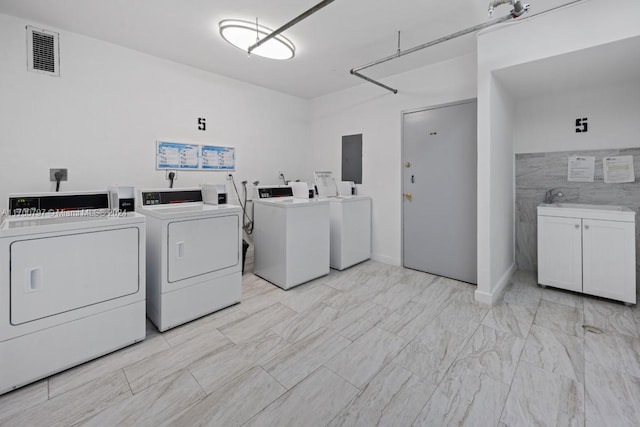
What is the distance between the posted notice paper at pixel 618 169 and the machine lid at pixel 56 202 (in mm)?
4970

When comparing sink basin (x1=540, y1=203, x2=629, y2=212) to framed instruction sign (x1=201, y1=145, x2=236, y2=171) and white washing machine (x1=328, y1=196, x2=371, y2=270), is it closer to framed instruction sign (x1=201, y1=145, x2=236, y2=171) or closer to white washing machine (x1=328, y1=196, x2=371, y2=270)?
white washing machine (x1=328, y1=196, x2=371, y2=270)

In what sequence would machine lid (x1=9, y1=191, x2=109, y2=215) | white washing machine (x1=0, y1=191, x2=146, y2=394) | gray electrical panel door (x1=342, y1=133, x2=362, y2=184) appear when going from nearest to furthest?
1. white washing machine (x1=0, y1=191, x2=146, y2=394)
2. machine lid (x1=9, y1=191, x2=109, y2=215)
3. gray electrical panel door (x1=342, y1=133, x2=362, y2=184)

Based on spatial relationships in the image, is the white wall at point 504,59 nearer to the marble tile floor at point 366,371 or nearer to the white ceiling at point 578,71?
the white ceiling at point 578,71

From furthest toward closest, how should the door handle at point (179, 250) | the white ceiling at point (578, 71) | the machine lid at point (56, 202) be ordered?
1. the door handle at point (179, 250)
2. the white ceiling at point (578, 71)
3. the machine lid at point (56, 202)

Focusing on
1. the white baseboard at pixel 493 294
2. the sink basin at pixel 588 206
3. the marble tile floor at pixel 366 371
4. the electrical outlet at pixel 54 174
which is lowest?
the marble tile floor at pixel 366 371

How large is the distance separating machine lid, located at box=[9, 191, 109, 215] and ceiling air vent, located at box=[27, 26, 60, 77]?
4.10ft

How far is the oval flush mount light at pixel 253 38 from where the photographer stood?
8.09 feet

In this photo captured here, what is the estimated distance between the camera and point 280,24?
98.7 inches

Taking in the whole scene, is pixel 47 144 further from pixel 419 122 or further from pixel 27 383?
pixel 419 122

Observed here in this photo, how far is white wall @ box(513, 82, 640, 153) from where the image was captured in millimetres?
2893

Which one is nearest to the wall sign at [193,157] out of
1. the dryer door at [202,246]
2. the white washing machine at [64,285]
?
the white washing machine at [64,285]

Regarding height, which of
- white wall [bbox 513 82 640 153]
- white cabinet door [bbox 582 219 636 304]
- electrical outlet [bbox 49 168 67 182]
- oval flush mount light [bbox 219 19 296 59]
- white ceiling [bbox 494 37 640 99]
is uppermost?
oval flush mount light [bbox 219 19 296 59]

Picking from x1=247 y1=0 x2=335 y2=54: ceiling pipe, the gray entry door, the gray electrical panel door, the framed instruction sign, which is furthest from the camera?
the gray electrical panel door

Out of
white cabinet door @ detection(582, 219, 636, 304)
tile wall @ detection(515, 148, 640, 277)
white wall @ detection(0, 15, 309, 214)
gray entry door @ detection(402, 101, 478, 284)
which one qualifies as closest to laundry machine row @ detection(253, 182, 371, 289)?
gray entry door @ detection(402, 101, 478, 284)
